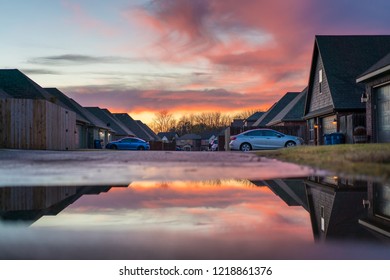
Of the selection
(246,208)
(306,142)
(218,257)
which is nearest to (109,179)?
(246,208)

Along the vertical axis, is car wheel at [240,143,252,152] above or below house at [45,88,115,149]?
below

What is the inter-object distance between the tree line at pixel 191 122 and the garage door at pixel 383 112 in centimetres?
14393

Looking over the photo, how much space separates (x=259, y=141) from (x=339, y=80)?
6836 millimetres

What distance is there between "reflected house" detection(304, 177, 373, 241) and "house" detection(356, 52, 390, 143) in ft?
49.8

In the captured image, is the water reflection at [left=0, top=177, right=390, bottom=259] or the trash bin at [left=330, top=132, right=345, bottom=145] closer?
the water reflection at [left=0, top=177, right=390, bottom=259]

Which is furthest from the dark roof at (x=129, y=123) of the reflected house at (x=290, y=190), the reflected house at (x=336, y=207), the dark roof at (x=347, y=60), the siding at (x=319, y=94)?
the reflected house at (x=336, y=207)

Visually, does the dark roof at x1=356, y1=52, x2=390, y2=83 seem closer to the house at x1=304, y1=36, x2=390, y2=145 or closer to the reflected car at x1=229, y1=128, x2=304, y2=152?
the house at x1=304, y1=36, x2=390, y2=145

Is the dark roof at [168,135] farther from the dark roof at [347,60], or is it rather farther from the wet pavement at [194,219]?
the wet pavement at [194,219]

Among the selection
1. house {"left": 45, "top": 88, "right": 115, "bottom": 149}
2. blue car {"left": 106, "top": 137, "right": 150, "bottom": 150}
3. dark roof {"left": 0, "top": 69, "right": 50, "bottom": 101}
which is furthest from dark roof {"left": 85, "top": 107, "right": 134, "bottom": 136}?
dark roof {"left": 0, "top": 69, "right": 50, "bottom": 101}

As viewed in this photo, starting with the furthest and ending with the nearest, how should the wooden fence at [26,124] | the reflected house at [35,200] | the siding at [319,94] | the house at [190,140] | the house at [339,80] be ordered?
1. the house at [190,140]
2. the siding at [319,94]
3. the house at [339,80]
4. the wooden fence at [26,124]
5. the reflected house at [35,200]

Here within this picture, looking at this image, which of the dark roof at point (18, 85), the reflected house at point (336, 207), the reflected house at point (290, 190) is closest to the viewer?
the reflected house at point (336, 207)

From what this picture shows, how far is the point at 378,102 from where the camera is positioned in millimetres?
21203

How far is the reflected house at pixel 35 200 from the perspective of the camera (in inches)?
161

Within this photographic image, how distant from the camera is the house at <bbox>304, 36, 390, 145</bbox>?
26.3 m
